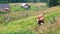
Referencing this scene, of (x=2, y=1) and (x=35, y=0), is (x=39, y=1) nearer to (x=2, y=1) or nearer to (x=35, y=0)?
(x=35, y=0)

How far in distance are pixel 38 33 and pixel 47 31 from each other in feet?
1.96

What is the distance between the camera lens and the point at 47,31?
14.8 meters

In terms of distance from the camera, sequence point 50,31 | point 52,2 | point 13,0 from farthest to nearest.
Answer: point 13,0 → point 52,2 → point 50,31

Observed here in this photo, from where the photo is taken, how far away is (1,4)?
63.4 m

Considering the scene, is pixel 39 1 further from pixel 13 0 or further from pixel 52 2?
pixel 52 2

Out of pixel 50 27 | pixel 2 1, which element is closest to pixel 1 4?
pixel 2 1

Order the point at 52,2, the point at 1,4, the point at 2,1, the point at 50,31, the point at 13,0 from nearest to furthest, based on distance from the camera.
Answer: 1. the point at 50,31
2. the point at 52,2
3. the point at 1,4
4. the point at 2,1
5. the point at 13,0

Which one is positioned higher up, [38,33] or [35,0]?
[38,33]

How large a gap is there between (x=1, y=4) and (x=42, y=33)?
1958 inches

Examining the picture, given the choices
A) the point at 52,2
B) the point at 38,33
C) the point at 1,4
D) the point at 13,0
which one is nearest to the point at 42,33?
the point at 38,33

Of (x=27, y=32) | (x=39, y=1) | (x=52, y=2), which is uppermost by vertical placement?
(x=27, y=32)

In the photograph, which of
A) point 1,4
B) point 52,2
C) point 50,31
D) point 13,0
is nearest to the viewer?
point 50,31

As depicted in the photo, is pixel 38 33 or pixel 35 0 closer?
pixel 38 33

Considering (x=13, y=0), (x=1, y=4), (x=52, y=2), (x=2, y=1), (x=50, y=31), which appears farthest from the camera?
(x=13, y=0)
